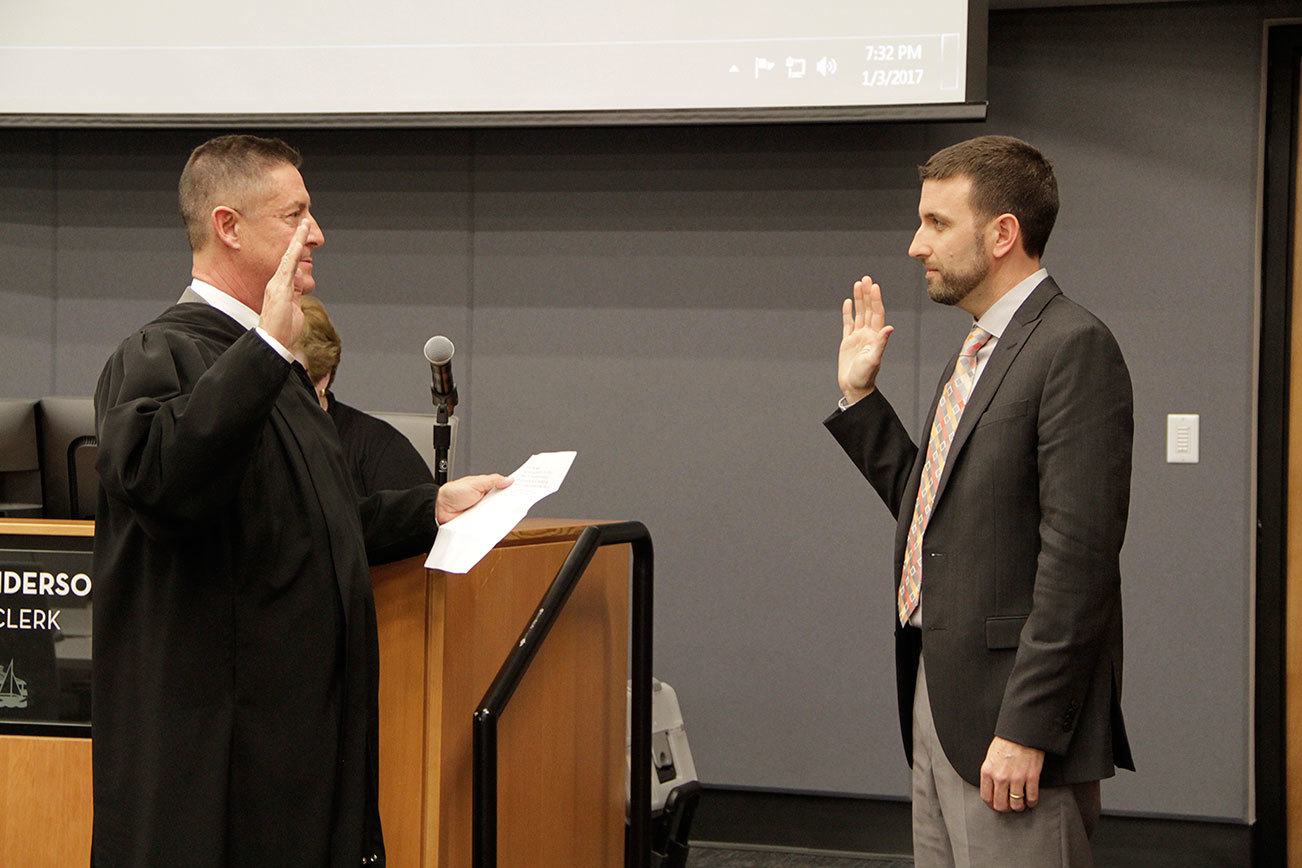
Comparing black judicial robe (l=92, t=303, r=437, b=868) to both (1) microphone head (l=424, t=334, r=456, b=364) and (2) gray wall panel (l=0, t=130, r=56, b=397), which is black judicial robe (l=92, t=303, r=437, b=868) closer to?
(1) microphone head (l=424, t=334, r=456, b=364)

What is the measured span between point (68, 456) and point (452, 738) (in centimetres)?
99

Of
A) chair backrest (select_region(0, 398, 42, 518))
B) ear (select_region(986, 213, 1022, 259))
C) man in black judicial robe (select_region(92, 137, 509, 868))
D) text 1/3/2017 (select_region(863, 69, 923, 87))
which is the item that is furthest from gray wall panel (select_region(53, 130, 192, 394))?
ear (select_region(986, 213, 1022, 259))

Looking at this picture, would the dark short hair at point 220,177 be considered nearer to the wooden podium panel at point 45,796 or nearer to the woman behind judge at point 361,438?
the wooden podium panel at point 45,796

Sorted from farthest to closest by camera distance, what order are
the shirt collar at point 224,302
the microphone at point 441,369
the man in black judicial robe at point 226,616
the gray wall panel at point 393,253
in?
the gray wall panel at point 393,253 < the microphone at point 441,369 < the shirt collar at point 224,302 < the man in black judicial robe at point 226,616

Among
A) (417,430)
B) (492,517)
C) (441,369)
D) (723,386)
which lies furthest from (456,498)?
(723,386)

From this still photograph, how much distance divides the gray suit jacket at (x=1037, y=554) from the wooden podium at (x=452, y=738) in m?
0.64

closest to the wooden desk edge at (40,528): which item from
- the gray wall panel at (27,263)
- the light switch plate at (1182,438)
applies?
the gray wall panel at (27,263)

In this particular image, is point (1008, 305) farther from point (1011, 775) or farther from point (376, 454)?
point (376, 454)

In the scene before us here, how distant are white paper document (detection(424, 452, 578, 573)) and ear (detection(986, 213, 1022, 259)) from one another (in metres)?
0.75

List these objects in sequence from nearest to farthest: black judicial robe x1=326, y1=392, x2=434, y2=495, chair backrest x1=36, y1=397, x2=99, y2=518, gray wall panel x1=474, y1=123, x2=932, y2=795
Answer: chair backrest x1=36, y1=397, x2=99, y2=518
black judicial robe x1=326, y1=392, x2=434, y2=495
gray wall panel x1=474, y1=123, x2=932, y2=795

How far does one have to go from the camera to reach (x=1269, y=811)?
3.55 meters

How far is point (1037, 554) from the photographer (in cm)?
180

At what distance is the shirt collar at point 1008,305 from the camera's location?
76.5 inches

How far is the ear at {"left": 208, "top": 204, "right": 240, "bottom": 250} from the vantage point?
1.65 m
